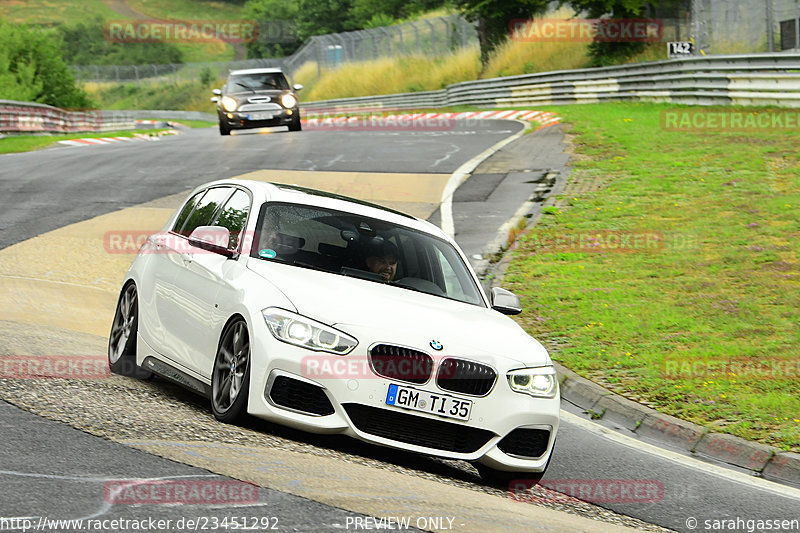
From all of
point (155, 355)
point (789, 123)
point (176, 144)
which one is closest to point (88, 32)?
point (176, 144)

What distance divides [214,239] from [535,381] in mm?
2339

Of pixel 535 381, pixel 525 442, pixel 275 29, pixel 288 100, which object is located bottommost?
pixel 525 442

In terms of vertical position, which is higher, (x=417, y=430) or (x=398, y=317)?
(x=398, y=317)

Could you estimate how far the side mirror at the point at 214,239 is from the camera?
731cm

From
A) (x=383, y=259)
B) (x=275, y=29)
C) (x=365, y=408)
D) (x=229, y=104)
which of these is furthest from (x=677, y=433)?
(x=275, y=29)

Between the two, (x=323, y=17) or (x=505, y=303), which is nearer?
(x=505, y=303)

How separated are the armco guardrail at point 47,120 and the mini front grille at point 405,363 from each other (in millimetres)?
31804

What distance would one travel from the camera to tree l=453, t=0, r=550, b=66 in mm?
47469

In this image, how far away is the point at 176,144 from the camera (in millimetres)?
30266

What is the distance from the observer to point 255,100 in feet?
105

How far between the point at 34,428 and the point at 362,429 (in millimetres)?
1809

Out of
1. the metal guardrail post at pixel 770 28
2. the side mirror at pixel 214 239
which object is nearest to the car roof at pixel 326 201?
the side mirror at pixel 214 239

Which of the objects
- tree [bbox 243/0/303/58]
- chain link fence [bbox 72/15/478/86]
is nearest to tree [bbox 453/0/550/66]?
chain link fence [bbox 72/15/478/86]

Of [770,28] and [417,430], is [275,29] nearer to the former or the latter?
[770,28]
